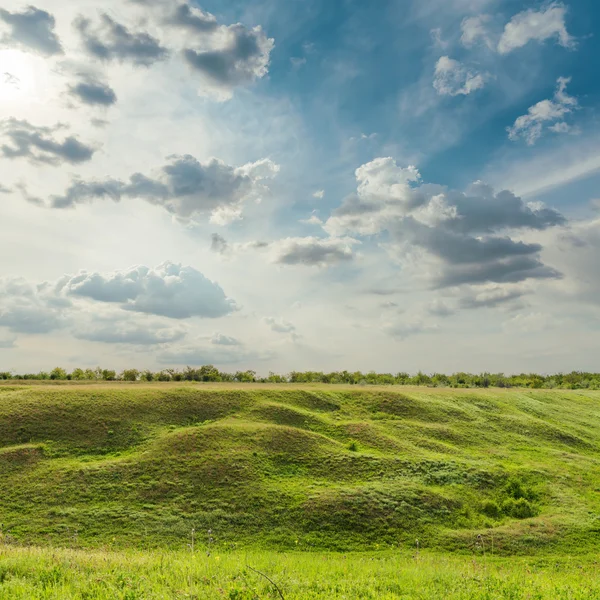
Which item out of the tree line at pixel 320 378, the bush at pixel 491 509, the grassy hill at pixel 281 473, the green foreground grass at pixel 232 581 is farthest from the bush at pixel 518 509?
the tree line at pixel 320 378

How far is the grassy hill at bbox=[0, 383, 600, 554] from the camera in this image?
81.5 ft

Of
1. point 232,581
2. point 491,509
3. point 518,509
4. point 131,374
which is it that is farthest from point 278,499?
point 131,374

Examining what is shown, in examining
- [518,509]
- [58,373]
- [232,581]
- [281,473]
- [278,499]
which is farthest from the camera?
[58,373]

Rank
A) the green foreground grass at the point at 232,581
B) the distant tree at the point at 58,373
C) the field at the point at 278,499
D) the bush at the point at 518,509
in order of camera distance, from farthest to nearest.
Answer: the distant tree at the point at 58,373
the bush at the point at 518,509
the field at the point at 278,499
the green foreground grass at the point at 232,581

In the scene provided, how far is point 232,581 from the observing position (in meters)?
11.5

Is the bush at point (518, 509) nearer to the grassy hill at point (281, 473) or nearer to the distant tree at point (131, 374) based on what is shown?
the grassy hill at point (281, 473)

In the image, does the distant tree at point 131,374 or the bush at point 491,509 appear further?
the distant tree at point 131,374

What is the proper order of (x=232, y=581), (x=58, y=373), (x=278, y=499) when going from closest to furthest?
(x=232, y=581), (x=278, y=499), (x=58, y=373)

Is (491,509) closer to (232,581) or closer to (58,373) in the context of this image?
(232,581)

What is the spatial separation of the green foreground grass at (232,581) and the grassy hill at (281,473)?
10803 millimetres

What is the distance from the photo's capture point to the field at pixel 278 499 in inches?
484

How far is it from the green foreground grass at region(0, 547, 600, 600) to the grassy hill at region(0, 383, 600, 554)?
10.8m

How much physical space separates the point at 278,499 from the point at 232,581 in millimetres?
16405

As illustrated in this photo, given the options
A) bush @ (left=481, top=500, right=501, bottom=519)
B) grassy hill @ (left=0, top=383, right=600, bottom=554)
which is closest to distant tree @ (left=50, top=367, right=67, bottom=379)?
grassy hill @ (left=0, top=383, right=600, bottom=554)
